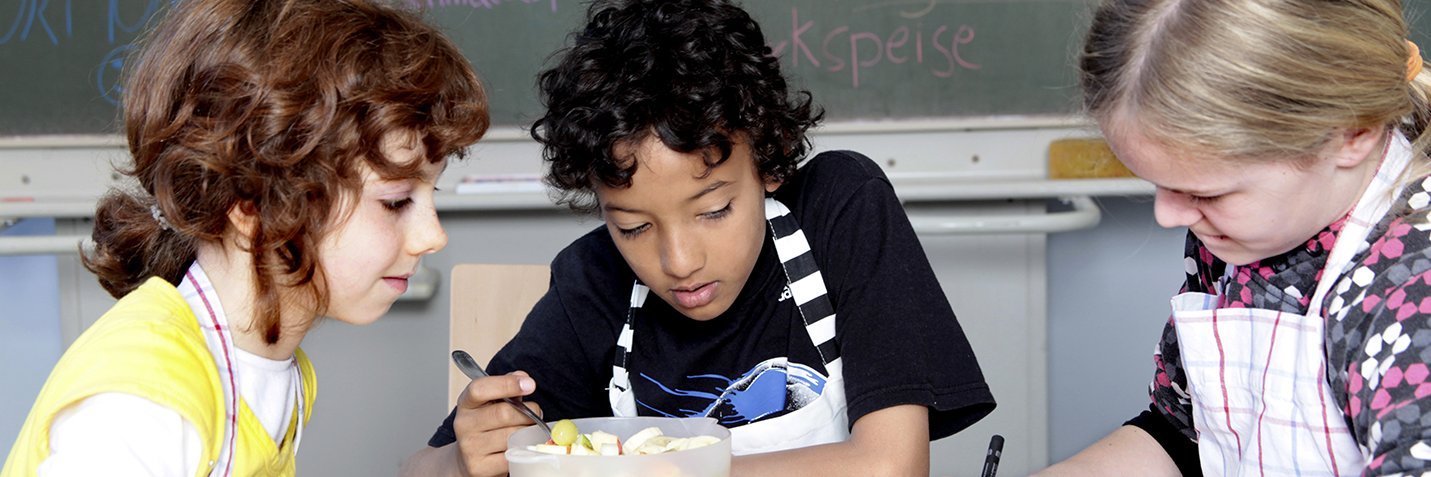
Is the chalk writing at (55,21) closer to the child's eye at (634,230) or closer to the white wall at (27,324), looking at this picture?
the white wall at (27,324)

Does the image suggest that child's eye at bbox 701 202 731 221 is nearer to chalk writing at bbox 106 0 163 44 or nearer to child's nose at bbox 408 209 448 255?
child's nose at bbox 408 209 448 255

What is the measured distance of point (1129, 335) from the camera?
2375 mm

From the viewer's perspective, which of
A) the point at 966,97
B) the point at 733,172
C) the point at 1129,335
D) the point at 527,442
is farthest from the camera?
the point at 1129,335

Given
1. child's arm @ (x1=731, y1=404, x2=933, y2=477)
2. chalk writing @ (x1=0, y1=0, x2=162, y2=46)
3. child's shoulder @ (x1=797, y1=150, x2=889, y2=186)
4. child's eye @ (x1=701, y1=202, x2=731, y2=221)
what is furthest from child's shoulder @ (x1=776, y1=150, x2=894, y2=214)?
chalk writing @ (x1=0, y1=0, x2=162, y2=46)

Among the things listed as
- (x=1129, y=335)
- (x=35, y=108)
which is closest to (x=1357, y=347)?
(x=1129, y=335)

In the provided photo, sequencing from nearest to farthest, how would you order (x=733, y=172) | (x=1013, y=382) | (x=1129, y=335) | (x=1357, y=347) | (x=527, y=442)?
(x=1357, y=347) < (x=527, y=442) < (x=733, y=172) < (x=1013, y=382) < (x=1129, y=335)

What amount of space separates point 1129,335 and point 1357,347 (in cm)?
162

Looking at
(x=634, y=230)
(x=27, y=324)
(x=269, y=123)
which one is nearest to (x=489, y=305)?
(x=634, y=230)

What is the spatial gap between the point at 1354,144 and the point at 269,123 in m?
0.76

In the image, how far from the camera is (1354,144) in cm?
84

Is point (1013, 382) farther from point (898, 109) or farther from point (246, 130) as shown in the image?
point (246, 130)

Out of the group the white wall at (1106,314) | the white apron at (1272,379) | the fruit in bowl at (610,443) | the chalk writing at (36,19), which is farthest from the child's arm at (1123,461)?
the chalk writing at (36,19)

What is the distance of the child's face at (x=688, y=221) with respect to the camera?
3.61 feet

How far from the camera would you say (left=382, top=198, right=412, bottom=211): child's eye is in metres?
0.98
